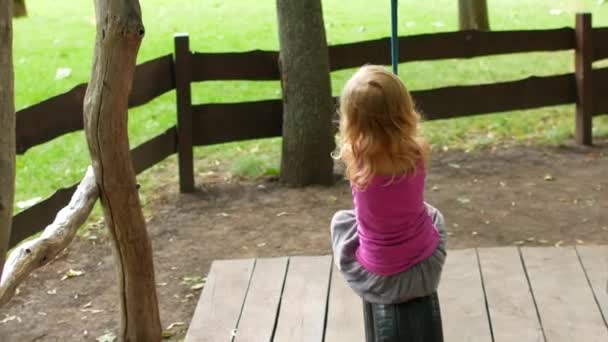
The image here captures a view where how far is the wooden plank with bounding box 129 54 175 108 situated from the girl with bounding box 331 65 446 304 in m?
3.93

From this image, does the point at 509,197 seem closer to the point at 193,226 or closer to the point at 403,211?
the point at 193,226

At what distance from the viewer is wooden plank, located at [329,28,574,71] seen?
7.79 m

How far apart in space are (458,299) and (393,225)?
1490 millimetres

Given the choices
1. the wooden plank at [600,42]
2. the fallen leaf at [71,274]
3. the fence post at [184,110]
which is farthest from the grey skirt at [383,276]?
the wooden plank at [600,42]

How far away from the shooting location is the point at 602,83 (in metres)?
8.43

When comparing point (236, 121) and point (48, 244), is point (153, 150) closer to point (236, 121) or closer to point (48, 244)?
point (236, 121)

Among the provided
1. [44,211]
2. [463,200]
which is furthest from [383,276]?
[463,200]

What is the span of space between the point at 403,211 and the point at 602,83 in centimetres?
583

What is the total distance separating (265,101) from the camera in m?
7.52

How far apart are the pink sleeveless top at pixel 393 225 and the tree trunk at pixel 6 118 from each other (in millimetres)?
1115

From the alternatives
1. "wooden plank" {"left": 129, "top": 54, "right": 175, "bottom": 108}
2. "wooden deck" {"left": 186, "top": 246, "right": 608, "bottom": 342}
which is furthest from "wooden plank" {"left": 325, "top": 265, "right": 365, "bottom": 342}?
"wooden plank" {"left": 129, "top": 54, "right": 175, "bottom": 108}

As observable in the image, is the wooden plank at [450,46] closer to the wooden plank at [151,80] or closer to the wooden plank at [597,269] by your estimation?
the wooden plank at [151,80]

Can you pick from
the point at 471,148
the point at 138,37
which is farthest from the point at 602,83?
the point at 138,37

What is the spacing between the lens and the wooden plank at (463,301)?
4168 millimetres
